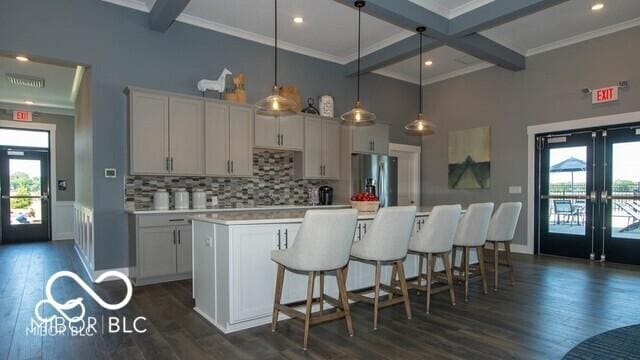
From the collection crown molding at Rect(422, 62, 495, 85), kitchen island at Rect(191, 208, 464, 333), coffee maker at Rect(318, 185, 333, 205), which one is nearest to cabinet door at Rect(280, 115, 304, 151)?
coffee maker at Rect(318, 185, 333, 205)

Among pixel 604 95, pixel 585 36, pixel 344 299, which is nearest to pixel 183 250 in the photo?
pixel 344 299

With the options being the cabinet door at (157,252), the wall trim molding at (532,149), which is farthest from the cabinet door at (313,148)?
the wall trim molding at (532,149)

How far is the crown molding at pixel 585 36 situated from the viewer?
5.18 m

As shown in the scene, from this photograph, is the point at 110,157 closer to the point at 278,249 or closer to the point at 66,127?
the point at 278,249

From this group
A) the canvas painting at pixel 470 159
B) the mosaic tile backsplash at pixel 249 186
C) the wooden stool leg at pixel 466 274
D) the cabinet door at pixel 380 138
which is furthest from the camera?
the canvas painting at pixel 470 159

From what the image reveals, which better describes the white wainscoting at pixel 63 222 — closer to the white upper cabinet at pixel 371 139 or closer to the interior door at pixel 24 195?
the interior door at pixel 24 195

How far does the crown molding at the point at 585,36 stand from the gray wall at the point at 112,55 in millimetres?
4644

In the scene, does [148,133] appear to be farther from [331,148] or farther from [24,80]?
[24,80]

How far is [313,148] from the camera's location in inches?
234

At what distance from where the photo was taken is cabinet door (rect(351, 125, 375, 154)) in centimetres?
624

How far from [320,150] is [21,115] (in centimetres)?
655

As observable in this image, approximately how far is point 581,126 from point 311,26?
4315 mm

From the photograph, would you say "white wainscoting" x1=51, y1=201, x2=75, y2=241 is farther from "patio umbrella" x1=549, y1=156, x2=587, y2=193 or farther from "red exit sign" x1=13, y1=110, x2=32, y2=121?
"patio umbrella" x1=549, y1=156, x2=587, y2=193

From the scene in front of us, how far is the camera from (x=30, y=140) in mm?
8023
